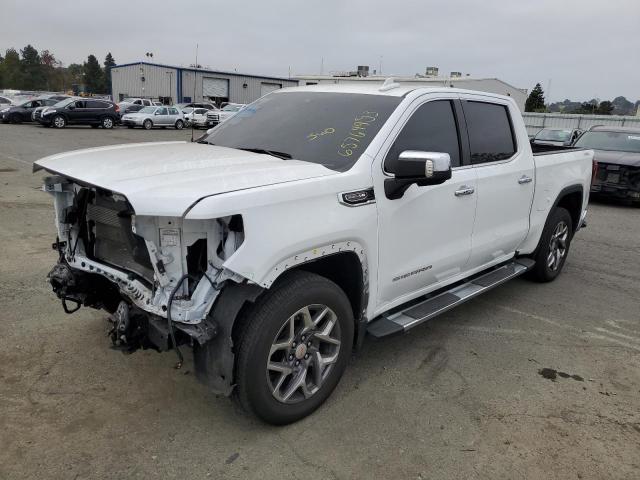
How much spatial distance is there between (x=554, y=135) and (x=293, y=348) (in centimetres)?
1634

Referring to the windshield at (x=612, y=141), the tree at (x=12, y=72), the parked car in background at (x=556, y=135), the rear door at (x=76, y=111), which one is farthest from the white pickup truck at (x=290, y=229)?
the tree at (x=12, y=72)

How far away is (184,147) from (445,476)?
2731mm

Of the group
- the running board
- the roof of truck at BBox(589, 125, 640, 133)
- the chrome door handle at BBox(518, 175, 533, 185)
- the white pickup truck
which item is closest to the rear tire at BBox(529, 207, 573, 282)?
the running board

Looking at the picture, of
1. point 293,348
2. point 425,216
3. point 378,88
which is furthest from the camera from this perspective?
point 378,88

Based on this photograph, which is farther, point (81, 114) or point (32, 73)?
point (32, 73)

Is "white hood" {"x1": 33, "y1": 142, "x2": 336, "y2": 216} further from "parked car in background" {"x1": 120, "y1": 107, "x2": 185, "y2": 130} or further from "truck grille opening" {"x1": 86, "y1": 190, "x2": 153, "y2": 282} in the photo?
"parked car in background" {"x1": 120, "y1": 107, "x2": 185, "y2": 130}

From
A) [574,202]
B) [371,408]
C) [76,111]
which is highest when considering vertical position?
[76,111]

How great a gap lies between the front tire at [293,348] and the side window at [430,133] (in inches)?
37.8

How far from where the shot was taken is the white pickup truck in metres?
2.61

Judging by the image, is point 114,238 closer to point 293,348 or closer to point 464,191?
point 293,348

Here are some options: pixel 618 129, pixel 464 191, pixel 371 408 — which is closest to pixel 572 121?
pixel 618 129

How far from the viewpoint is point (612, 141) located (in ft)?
40.8

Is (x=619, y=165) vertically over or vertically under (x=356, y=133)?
under

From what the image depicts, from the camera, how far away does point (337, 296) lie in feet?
10.1
